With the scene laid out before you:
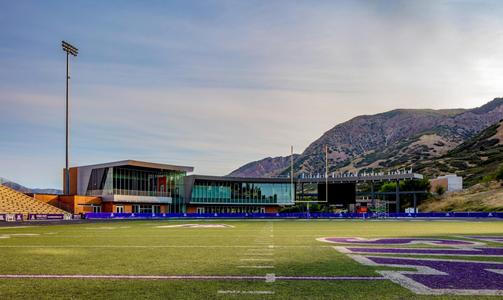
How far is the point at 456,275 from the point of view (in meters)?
8.36

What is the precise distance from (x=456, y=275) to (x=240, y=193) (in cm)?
8099

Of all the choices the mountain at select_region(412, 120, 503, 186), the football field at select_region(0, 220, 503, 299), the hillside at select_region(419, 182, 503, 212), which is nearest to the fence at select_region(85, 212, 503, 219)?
the hillside at select_region(419, 182, 503, 212)

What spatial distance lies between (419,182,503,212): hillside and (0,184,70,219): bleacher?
65435 mm

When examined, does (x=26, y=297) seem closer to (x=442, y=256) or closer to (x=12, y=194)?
(x=442, y=256)

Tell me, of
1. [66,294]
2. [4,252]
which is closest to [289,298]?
[66,294]

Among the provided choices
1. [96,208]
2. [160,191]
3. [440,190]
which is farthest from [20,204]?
[440,190]

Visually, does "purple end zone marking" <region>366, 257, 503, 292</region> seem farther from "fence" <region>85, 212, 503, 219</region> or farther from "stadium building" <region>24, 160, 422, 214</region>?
"stadium building" <region>24, 160, 422, 214</region>

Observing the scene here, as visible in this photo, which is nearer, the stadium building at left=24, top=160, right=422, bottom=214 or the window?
the stadium building at left=24, top=160, right=422, bottom=214

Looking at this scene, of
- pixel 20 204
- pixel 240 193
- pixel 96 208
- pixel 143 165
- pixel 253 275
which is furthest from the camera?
pixel 240 193

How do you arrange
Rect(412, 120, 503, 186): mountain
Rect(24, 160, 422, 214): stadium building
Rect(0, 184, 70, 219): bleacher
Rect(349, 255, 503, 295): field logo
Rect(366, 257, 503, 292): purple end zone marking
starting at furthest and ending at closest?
Rect(412, 120, 503, 186): mountain → Rect(24, 160, 422, 214): stadium building → Rect(0, 184, 70, 219): bleacher → Rect(366, 257, 503, 292): purple end zone marking → Rect(349, 255, 503, 295): field logo

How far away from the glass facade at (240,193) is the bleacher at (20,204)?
30018 mm

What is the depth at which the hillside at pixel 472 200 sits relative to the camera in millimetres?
86562

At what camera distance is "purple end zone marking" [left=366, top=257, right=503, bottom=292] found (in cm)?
734

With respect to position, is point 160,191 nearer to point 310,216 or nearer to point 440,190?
point 310,216
